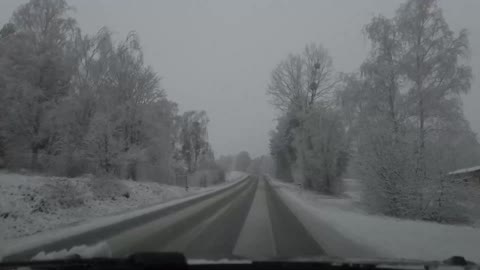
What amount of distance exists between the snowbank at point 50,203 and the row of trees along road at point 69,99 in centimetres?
185

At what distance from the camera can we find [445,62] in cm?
1727

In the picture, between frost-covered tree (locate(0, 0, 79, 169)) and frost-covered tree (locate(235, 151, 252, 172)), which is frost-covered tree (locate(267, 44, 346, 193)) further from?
frost-covered tree (locate(235, 151, 252, 172))

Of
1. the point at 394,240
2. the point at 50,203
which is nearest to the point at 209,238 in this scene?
the point at 394,240

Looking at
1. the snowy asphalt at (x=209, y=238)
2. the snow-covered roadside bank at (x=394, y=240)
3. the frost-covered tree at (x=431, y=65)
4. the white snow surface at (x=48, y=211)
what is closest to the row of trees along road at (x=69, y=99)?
the white snow surface at (x=48, y=211)

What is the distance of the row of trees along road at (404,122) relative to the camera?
1227 cm

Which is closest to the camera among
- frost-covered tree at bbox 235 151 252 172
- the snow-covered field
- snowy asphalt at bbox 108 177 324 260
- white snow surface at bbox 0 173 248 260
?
snowy asphalt at bbox 108 177 324 260

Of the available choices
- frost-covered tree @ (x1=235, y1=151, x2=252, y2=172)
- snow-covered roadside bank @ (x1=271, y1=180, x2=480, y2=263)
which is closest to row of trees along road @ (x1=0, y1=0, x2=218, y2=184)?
snow-covered roadside bank @ (x1=271, y1=180, x2=480, y2=263)

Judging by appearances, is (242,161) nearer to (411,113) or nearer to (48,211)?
(411,113)

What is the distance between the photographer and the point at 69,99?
21516mm

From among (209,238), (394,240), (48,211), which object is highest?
(394,240)

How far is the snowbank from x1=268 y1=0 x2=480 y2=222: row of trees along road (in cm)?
1183

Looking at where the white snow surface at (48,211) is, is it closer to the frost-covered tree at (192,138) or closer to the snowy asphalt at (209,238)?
the snowy asphalt at (209,238)

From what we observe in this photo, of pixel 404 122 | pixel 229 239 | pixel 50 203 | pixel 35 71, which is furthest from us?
pixel 35 71

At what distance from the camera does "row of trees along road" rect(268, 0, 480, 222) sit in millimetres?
12273
